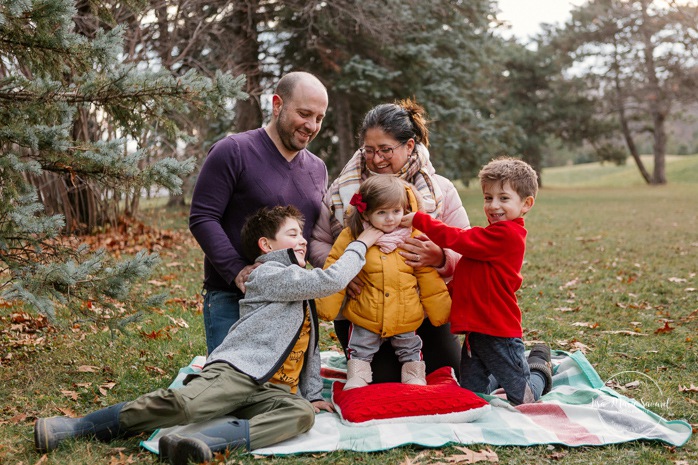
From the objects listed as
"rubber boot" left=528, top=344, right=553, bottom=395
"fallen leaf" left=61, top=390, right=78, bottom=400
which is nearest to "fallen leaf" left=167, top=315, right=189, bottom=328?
"fallen leaf" left=61, top=390, right=78, bottom=400

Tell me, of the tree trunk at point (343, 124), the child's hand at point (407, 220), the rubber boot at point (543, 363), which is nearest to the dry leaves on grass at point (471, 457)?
the rubber boot at point (543, 363)

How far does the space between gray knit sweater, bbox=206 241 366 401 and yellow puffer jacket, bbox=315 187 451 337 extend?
0.30 metres

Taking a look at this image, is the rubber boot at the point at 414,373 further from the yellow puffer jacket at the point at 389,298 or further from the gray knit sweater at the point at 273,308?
the gray knit sweater at the point at 273,308

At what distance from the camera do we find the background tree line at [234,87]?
13.2 ft

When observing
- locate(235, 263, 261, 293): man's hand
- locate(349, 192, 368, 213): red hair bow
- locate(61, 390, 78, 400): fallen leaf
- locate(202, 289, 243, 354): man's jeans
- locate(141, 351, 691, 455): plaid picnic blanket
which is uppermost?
locate(349, 192, 368, 213): red hair bow

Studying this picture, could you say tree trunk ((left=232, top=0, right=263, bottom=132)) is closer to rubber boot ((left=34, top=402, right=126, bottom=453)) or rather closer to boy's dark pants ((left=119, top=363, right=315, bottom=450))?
boy's dark pants ((left=119, top=363, right=315, bottom=450))

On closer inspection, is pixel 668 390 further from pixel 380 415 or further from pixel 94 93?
pixel 94 93

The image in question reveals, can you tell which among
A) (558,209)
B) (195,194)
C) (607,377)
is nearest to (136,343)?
(195,194)

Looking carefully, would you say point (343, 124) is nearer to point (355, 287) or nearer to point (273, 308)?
point (355, 287)

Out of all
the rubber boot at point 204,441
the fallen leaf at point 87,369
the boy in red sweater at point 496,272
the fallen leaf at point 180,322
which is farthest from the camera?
the fallen leaf at point 180,322

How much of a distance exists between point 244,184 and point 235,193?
3.5 inches

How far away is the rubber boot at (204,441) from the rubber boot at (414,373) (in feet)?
3.75

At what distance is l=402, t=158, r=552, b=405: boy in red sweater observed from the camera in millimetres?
3840

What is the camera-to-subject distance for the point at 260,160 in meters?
4.08
